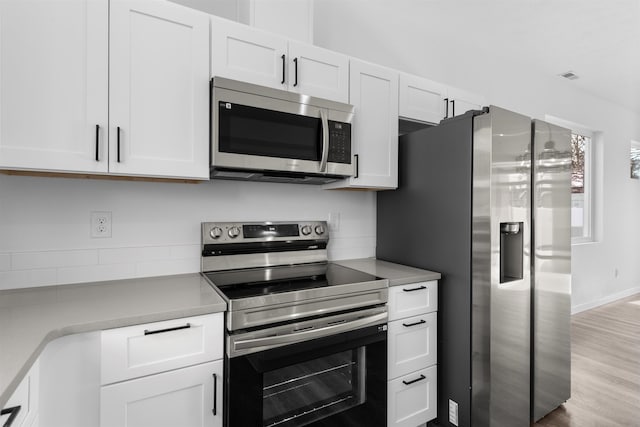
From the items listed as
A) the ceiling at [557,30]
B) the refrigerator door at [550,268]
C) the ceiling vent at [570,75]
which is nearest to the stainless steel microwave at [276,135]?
the refrigerator door at [550,268]

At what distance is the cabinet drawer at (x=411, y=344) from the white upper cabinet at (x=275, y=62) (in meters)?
1.33

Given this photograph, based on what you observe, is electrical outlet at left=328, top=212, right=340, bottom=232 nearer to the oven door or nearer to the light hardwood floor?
the oven door

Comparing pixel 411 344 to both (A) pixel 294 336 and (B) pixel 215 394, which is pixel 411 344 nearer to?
(A) pixel 294 336

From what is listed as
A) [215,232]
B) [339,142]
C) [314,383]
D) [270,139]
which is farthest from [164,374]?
[339,142]

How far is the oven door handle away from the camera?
137 cm

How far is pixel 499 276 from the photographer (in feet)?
6.12

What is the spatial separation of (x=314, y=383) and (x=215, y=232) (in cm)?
93

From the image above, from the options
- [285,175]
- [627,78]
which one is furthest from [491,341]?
[627,78]

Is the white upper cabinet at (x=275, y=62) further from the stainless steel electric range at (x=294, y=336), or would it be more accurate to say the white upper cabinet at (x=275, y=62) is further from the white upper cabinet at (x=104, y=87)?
the stainless steel electric range at (x=294, y=336)

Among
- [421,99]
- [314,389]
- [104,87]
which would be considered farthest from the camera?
[421,99]

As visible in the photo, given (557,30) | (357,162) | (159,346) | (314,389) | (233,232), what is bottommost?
(314,389)

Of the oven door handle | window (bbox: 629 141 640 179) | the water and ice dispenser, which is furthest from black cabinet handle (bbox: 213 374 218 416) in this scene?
window (bbox: 629 141 640 179)

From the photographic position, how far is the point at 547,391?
2.11 m

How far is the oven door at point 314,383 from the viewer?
1.35 m
